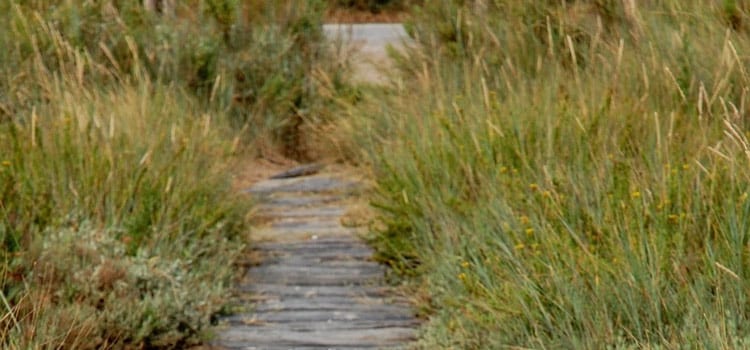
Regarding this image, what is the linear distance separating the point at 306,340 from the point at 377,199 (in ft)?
6.04

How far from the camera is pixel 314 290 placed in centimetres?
734

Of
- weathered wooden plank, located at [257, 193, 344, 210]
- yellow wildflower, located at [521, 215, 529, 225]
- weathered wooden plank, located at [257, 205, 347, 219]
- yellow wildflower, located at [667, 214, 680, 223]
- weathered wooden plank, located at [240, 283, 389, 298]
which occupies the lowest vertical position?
weathered wooden plank, located at [257, 193, 344, 210]

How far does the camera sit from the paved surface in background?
11430 mm

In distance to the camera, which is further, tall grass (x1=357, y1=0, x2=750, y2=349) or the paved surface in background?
the paved surface in background

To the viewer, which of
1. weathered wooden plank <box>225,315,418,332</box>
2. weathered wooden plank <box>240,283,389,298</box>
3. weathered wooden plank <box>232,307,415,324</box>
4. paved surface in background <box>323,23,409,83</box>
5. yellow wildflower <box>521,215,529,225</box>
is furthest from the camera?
paved surface in background <box>323,23,409,83</box>

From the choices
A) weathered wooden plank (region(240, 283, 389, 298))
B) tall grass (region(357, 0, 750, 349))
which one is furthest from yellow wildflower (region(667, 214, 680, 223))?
weathered wooden plank (region(240, 283, 389, 298))

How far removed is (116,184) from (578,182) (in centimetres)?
256

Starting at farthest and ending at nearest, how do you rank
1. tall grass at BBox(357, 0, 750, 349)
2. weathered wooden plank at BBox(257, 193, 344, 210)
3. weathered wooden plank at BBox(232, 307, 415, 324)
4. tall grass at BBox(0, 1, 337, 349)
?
weathered wooden plank at BBox(257, 193, 344, 210)
weathered wooden plank at BBox(232, 307, 415, 324)
tall grass at BBox(0, 1, 337, 349)
tall grass at BBox(357, 0, 750, 349)

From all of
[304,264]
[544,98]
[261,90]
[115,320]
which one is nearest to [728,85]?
[544,98]

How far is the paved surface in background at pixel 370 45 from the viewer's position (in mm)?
11430

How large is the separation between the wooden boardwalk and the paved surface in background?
7.55ft

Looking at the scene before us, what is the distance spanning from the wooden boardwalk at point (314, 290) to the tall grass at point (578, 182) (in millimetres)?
229

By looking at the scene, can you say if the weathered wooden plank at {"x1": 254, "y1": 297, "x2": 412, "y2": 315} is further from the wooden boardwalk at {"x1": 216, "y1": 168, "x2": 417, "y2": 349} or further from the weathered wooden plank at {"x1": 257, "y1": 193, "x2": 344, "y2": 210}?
the weathered wooden plank at {"x1": 257, "y1": 193, "x2": 344, "y2": 210}

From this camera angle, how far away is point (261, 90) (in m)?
11.5
